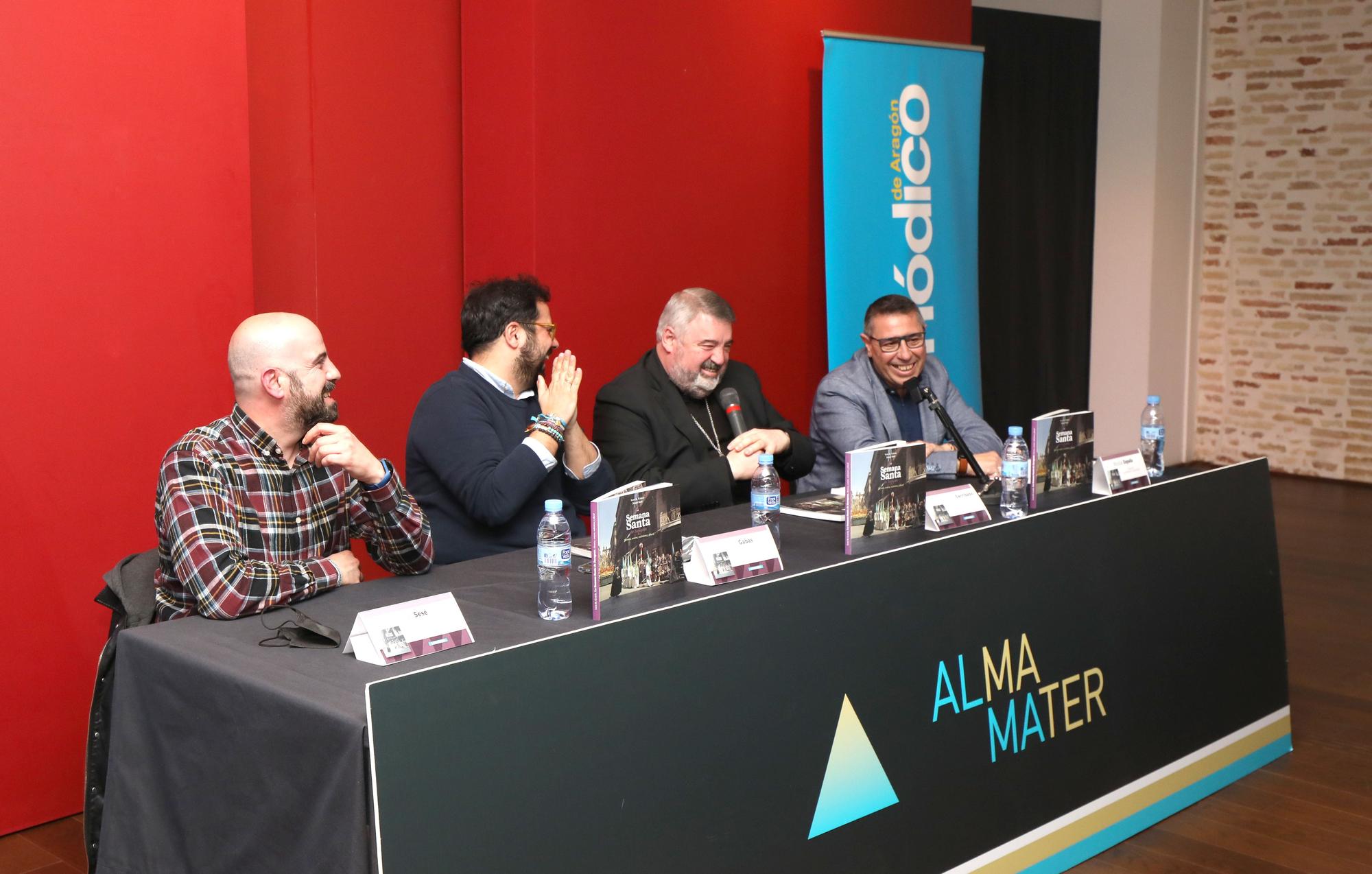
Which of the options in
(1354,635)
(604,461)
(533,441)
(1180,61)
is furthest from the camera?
(1180,61)

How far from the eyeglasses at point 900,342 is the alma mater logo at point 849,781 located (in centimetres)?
162

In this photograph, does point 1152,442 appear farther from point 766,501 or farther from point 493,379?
point 493,379

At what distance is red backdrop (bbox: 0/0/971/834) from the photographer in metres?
2.78

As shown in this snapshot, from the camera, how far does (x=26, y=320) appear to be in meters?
2.72

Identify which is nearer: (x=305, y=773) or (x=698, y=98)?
(x=305, y=773)

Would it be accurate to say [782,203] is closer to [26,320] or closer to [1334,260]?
[26,320]

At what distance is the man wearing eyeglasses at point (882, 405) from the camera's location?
138 inches

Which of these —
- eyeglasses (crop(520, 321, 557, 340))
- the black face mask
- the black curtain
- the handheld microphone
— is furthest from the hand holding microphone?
the black curtain

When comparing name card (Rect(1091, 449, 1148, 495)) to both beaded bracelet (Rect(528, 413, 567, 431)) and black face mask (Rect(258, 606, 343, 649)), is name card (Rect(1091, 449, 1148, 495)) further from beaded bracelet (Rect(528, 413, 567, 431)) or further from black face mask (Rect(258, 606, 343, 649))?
black face mask (Rect(258, 606, 343, 649))

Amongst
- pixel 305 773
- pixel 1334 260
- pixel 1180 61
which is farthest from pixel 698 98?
pixel 1334 260

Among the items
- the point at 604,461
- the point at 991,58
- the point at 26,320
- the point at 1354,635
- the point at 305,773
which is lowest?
the point at 1354,635

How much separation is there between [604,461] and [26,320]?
4.32 ft

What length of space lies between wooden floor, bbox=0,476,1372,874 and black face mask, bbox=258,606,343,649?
115 centimetres

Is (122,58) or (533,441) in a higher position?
(122,58)
